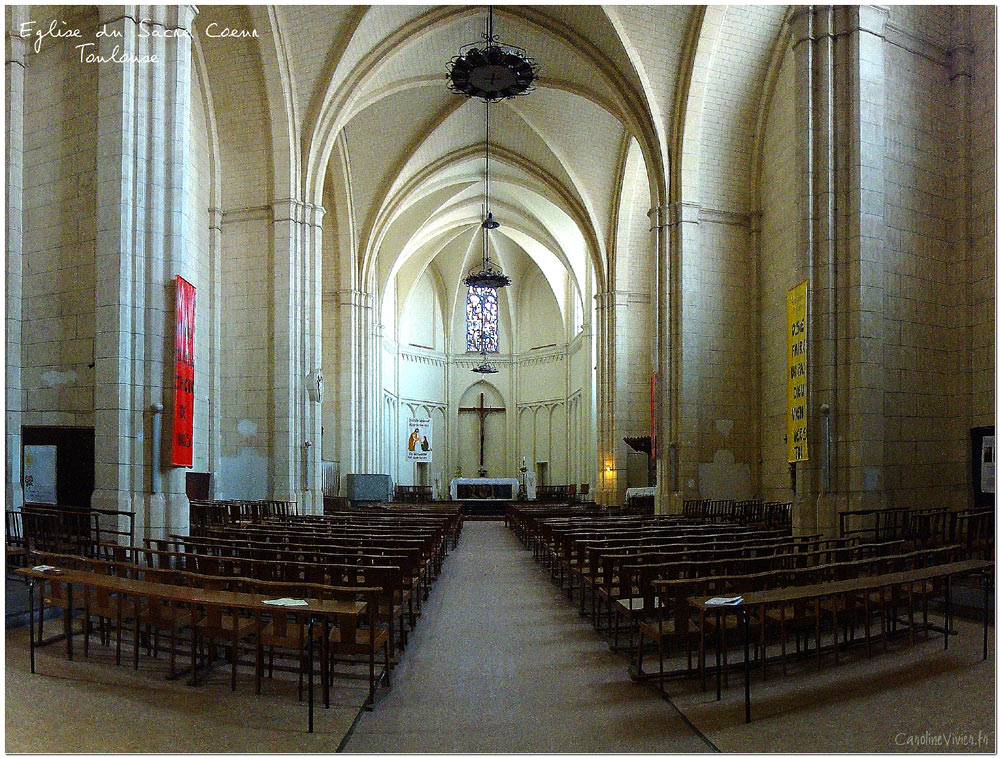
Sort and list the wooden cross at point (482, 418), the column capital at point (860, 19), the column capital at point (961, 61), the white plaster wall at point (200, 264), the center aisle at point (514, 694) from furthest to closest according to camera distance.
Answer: the wooden cross at point (482, 418)
the white plaster wall at point (200, 264)
the column capital at point (961, 61)
the column capital at point (860, 19)
the center aisle at point (514, 694)

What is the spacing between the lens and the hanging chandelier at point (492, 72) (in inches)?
574

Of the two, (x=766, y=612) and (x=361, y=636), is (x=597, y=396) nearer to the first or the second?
(x=766, y=612)

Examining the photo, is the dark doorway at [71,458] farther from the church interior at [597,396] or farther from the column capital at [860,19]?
the column capital at [860,19]

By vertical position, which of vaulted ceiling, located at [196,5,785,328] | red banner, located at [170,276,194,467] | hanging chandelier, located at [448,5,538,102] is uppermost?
vaulted ceiling, located at [196,5,785,328]

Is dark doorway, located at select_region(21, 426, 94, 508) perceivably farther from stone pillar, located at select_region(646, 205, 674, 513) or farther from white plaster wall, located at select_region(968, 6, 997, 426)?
white plaster wall, located at select_region(968, 6, 997, 426)

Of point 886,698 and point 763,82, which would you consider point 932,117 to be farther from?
point 886,698

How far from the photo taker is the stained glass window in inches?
1634

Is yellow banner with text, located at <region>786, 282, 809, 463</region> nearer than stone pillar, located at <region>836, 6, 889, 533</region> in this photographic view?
No

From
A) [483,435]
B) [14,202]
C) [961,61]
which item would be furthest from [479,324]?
[961,61]

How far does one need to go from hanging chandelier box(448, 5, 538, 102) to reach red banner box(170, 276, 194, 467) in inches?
284

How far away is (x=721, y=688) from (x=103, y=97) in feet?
34.0

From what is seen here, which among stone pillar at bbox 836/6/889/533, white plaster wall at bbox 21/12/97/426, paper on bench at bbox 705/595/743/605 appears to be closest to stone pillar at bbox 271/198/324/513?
white plaster wall at bbox 21/12/97/426

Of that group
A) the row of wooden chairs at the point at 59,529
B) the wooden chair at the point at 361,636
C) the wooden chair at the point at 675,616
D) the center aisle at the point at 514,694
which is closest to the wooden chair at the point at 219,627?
the wooden chair at the point at 361,636

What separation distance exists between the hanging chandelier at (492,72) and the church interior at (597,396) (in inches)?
3.6
